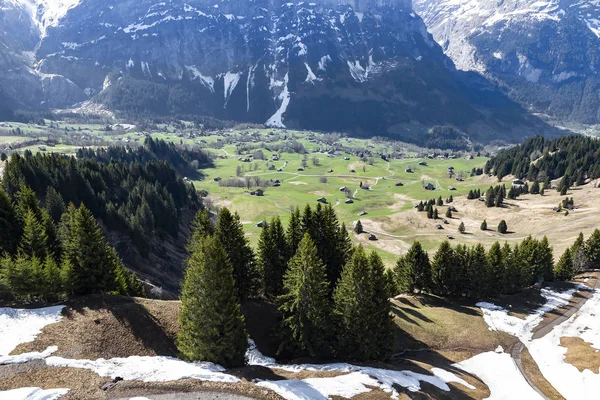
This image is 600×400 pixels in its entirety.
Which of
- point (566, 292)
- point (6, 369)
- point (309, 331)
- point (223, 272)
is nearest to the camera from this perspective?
point (6, 369)

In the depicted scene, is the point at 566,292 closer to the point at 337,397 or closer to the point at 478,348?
the point at 478,348

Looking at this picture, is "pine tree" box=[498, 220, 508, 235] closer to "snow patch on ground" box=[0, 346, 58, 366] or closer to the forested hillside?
the forested hillside

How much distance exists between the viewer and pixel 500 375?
173ft

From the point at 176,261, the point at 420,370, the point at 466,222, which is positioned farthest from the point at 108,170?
the point at 466,222

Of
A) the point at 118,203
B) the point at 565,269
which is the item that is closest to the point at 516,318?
the point at 565,269

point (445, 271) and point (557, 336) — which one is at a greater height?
point (445, 271)

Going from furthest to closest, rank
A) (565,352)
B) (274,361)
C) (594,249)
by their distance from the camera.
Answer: (594,249) → (565,352) → (274,361)

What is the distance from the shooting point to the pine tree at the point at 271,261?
5822 centimetres

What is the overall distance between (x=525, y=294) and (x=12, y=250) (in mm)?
100727

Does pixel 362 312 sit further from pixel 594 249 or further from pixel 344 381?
pixel 594 249

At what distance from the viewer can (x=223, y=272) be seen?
37812mm

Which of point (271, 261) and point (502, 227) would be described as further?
point (502, 227)

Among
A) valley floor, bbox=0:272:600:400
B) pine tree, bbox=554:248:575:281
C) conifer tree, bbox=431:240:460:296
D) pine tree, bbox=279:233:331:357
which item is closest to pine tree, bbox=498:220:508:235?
pine tree, bbox=554:248:575:281

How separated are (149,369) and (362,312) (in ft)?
81.5
